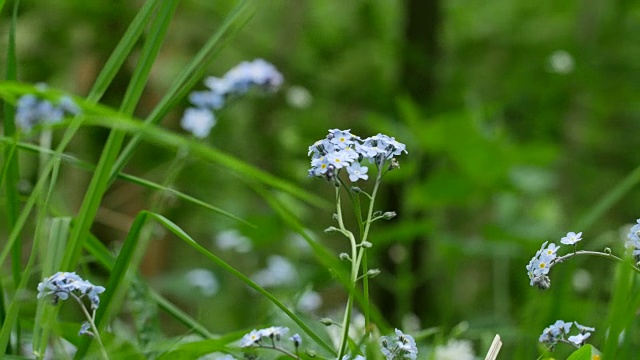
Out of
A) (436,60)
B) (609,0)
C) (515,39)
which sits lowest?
(436,60)

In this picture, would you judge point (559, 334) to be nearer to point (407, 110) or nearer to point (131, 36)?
point (131, 36)

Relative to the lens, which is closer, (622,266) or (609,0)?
(622,266)

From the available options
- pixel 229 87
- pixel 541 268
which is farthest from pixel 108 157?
pixel 229 87

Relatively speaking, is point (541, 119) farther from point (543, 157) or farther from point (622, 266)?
point (622, 266)

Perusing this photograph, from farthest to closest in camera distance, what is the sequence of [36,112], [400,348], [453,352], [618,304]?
1. [453,352]
2. [36,112]
3. [400,348]
4. [618,304]

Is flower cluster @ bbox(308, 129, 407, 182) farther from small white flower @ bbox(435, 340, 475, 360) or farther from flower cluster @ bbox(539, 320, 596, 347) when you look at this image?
small white flower @ bbox(435, 340, 475, 360)

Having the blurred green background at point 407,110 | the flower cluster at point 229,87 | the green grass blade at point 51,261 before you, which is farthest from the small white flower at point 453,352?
the blurred green background at point 407,110

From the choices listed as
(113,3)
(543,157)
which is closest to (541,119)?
(543,157)
